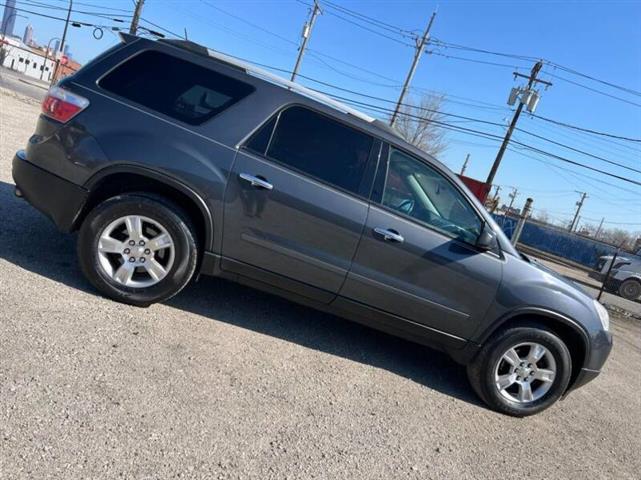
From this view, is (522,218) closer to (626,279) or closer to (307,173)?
(626,279)

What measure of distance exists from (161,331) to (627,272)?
19038 millimetres

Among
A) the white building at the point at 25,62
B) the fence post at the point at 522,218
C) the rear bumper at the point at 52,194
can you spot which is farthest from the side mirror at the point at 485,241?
the white building at the point at 25,62

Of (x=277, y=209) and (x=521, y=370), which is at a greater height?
(x=277, y=209)

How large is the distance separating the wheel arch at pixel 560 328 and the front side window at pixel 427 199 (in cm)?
72

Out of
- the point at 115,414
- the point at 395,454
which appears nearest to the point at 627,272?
the point at 395,454

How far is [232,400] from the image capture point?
3256mm

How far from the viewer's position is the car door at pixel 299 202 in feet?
12.8

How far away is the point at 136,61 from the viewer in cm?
405

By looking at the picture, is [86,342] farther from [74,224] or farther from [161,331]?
[74,224]

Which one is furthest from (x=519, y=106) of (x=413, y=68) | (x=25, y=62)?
(x=25, y=62)

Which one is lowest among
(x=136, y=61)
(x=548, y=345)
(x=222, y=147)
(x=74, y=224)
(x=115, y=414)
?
(x=115, y=414)

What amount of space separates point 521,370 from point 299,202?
2262 millimetres

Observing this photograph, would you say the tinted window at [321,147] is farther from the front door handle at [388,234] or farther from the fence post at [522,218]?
the fence post at [522,218]

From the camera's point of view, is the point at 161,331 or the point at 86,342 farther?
the point at 161,331
